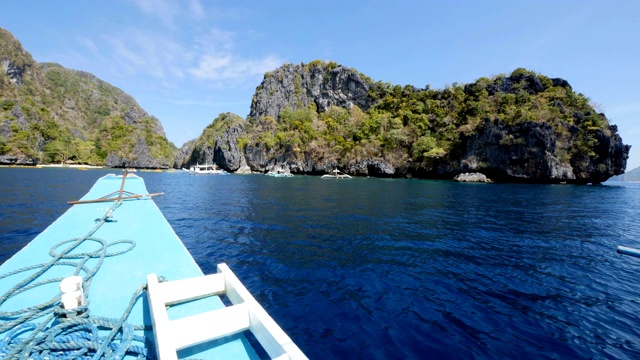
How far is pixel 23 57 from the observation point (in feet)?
454

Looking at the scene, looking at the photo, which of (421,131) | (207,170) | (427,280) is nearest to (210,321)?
(427,280)

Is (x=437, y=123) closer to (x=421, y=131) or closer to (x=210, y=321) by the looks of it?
(x=421, y=131)

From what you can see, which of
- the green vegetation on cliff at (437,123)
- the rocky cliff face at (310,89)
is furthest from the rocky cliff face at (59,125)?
the green vegetation on cliff at (437,123)

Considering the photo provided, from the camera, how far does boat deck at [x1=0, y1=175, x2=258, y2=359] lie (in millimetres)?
2502

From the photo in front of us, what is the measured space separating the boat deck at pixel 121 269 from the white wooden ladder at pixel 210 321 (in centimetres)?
11

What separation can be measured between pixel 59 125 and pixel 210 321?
174 m

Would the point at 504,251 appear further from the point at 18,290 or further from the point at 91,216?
the point at 91,216

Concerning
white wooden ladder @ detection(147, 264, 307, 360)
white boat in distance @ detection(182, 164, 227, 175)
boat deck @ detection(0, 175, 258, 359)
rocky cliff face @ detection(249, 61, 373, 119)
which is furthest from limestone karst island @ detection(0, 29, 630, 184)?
white wooden ladder @ detection(147, 264, 307, 360)

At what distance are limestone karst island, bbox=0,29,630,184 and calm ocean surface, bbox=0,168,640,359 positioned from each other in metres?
52.2

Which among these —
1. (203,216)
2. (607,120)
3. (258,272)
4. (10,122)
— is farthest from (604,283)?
(10,122)

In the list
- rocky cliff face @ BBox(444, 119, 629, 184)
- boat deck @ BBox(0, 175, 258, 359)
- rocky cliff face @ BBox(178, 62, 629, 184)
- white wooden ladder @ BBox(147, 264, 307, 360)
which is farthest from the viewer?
rocky cliff face @ BBox(178, 62, 629, 184)

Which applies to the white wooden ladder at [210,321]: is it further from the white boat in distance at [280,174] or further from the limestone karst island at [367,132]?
the white boat in distance at [280,174]

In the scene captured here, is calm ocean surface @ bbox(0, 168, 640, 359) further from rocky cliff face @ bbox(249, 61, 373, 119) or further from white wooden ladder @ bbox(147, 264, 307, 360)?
rocky cliff face @ bbox(249, 61, 373, 119)

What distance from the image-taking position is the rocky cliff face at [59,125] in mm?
91812
